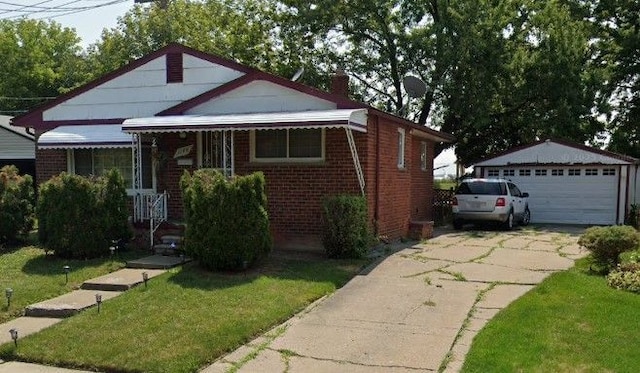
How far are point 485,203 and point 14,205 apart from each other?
12.1m

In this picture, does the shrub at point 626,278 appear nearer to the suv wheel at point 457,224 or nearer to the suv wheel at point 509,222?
the suv wheel at point 509,222

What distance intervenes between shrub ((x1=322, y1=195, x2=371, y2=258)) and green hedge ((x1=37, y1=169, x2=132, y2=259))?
13.0 ft

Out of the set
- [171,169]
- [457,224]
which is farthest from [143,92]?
[457,224]

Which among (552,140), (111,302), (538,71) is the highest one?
(538,71)

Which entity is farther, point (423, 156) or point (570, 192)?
point (570, 192)

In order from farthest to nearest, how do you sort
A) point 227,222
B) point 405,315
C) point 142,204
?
point 142,204 < point 227,222 < point 405,315

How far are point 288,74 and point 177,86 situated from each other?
44.0 feet

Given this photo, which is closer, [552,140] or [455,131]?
[552,140]

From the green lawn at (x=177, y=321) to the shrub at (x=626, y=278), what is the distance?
3.93 metres

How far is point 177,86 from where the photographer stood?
13531 mm

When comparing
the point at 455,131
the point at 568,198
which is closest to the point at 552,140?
the point at 568,198

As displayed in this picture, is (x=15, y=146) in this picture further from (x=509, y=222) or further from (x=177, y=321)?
(x=177, y=321)

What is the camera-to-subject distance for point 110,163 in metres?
13.7

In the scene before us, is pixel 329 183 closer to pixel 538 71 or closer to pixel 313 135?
pixel 313 135
